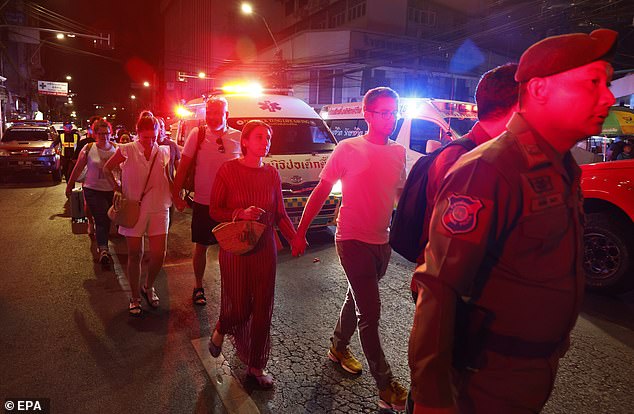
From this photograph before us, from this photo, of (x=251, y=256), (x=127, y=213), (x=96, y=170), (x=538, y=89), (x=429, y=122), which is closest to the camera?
(x=538, y=89)

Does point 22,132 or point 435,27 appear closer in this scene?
point 22,132

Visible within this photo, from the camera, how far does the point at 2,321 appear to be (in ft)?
14.1

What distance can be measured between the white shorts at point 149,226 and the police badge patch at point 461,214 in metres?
3.70

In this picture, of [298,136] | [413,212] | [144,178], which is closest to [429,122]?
[298,136]

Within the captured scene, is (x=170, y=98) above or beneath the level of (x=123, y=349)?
above

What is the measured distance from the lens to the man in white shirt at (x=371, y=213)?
2971 mm

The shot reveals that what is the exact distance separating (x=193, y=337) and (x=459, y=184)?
3.39 metres

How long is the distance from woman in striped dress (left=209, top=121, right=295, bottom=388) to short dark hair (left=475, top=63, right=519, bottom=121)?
5.24ft

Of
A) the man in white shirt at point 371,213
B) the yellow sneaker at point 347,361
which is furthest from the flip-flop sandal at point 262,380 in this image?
the man in white shirt at point 371,213

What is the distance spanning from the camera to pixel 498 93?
6.60ft

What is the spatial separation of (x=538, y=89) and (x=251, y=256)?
2.25 meters

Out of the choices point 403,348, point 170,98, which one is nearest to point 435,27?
point 170,98

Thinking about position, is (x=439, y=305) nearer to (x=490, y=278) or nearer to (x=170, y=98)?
(x=490, y=278)

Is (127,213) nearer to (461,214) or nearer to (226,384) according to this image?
(226,384)
